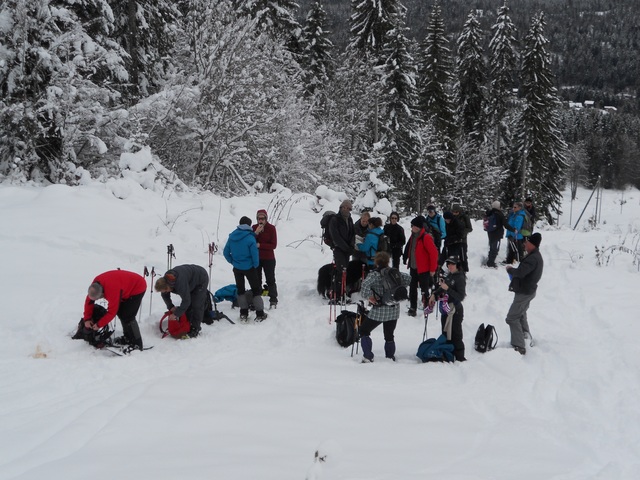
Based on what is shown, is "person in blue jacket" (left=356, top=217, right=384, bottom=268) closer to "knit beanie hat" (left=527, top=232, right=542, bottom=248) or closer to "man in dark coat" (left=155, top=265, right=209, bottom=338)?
"knit beanie hat" (left=527, top=232, right=542, bottom=248)

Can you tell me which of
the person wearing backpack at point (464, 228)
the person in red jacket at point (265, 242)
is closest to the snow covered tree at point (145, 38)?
the person in red jacket at point (265, 242)

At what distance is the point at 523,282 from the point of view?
24.1ft

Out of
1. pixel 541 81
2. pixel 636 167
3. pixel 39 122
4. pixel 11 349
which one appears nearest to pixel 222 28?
pixel 39 122

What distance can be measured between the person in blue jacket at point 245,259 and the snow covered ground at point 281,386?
0.45 m

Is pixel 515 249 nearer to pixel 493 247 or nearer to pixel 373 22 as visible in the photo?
pixel 493 247

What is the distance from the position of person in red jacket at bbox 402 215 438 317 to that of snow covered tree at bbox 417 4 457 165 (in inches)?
880

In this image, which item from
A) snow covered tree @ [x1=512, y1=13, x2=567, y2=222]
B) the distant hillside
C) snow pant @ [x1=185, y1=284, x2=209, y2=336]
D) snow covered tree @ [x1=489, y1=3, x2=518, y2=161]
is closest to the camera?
snow pant @ [x1=185, y1=284, x2=209, y2=336]

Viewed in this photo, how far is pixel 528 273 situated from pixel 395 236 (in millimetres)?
3748

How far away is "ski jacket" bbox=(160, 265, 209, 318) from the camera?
7207mm

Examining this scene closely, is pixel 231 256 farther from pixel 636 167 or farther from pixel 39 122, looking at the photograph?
pixel 636 167

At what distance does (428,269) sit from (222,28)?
12213 millimetres

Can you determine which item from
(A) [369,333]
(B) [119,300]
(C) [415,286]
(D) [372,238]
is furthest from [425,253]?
(B) [119,300]

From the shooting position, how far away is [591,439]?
189 inches

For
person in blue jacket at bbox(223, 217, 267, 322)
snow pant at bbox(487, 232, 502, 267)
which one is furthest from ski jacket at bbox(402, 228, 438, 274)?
snow pant at bbox(487, 232, 502, 267)
